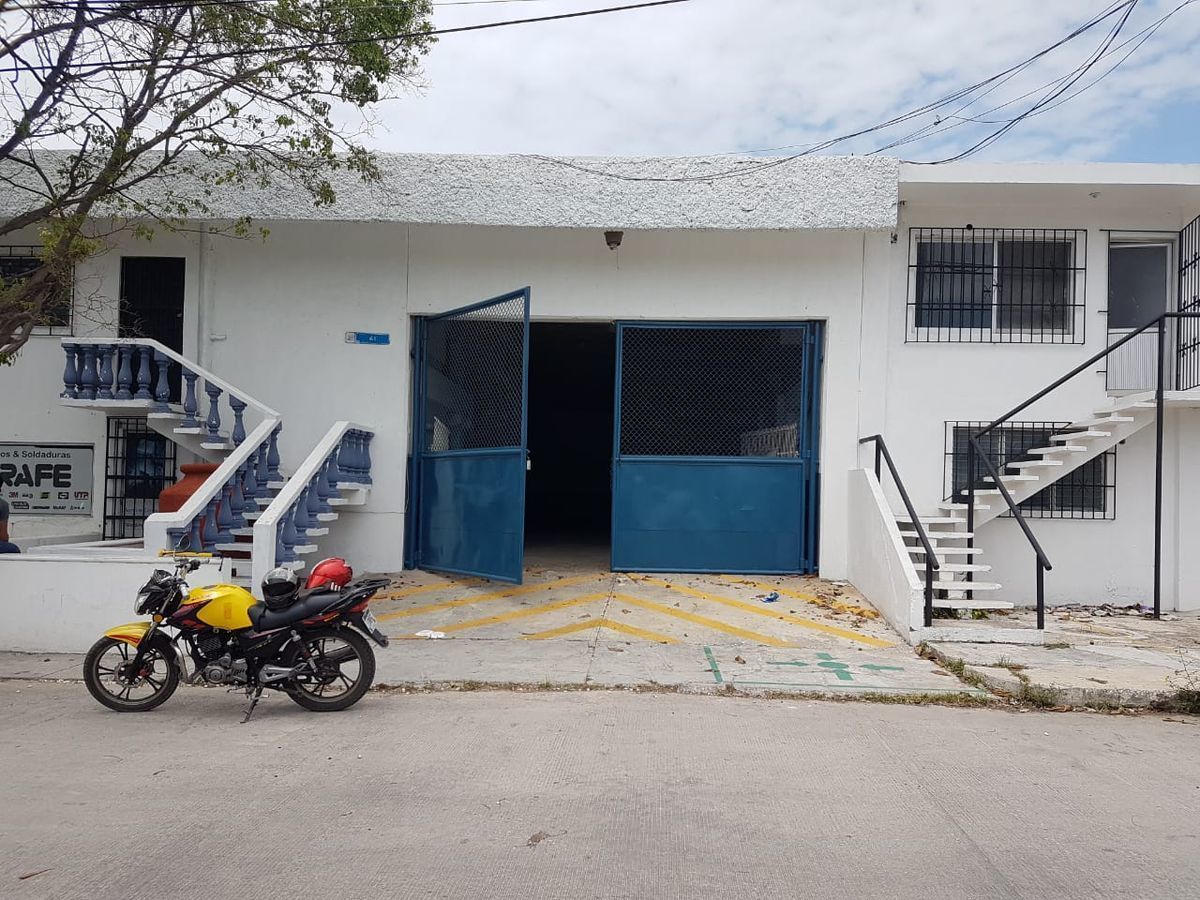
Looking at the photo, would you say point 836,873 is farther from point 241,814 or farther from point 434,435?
point 434,435

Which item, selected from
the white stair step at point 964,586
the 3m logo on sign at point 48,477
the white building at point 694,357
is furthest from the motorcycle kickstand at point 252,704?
the 3m logo on sign at point 48,477

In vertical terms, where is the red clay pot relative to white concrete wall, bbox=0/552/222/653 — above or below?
above

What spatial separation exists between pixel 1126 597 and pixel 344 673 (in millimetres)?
9042

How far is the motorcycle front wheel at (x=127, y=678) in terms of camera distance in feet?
21.3

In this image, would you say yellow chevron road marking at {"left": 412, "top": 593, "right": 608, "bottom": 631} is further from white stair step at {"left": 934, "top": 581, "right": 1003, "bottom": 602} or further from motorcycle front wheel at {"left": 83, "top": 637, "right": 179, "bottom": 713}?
white stair step at {"left": 934, "top": 581, "right": 1003, "bottom": 602}

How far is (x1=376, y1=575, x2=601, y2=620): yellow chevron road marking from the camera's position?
10.0m

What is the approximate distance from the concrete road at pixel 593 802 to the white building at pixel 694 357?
15.7 ft

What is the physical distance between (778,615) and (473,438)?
4.00m

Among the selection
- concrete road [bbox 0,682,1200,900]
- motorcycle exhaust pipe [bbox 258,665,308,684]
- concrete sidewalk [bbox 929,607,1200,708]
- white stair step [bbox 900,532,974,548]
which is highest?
white stair step [bbox 900,532,974,548]

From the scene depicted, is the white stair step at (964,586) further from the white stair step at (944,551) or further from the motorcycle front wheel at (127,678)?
the motorcycle front wheel at (127,678)

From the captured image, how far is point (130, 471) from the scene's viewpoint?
12.1 metres

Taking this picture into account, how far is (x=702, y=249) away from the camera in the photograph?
1176 centimetres

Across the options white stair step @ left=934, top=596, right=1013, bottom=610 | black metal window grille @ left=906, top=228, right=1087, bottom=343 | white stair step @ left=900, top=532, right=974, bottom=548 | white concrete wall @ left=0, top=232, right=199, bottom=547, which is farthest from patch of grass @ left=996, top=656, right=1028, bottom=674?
white concrete wall @ left=0, top=232, right=199, bottom=547

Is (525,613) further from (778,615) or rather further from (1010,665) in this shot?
(1010,665)
